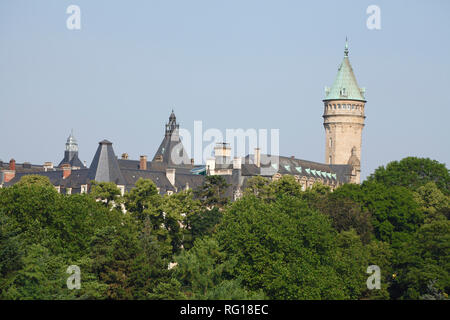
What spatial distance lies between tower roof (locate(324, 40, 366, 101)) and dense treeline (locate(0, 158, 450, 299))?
329ft

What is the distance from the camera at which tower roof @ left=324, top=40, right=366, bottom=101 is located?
195625mm

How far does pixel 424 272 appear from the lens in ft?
242

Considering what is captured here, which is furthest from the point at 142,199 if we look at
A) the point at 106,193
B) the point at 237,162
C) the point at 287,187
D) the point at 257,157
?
the point at 257,157

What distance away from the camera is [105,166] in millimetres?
128500

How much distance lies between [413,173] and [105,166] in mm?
36750

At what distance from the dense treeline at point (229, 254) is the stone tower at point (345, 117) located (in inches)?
3954

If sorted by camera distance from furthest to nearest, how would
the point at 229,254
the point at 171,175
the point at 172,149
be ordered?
1. the point at 172,149
2. the point at 171,175
3. the point at 229,254

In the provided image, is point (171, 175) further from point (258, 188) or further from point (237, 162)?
point (258, 188)

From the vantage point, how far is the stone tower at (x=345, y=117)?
7707 inches

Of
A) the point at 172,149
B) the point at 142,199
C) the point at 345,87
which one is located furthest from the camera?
the point at 345,87

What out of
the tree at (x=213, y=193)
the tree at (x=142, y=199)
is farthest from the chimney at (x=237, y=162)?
the tree at (x=142, y=199)
